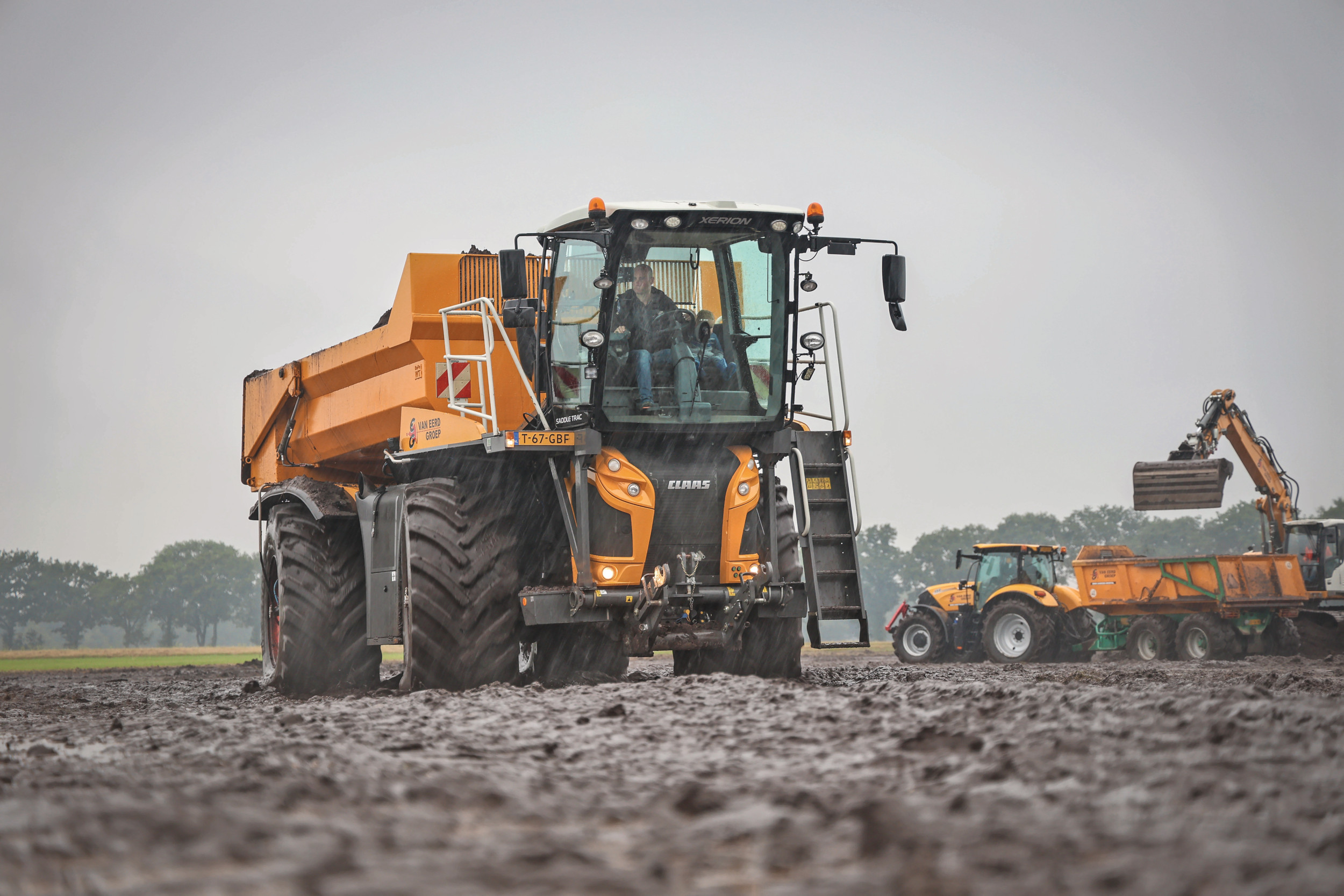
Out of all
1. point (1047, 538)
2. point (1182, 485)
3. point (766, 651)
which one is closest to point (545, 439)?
point (766, 651)

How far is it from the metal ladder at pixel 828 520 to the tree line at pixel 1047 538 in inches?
2487

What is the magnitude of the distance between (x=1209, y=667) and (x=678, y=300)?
30.4 ft

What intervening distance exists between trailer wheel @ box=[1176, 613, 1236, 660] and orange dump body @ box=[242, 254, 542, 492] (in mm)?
12266

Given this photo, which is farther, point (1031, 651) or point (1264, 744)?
point (1031, 651)

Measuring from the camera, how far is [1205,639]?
1752 centimetres

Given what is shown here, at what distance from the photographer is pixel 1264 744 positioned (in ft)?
13.3

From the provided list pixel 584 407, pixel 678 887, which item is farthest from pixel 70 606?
pixel 678 887

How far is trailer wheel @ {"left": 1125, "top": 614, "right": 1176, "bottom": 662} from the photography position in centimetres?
1791

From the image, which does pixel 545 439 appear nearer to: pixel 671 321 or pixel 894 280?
pixel 671 321

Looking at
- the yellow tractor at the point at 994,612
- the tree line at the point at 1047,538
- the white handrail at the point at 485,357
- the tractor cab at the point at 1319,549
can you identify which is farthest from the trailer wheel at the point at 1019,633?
the tree line at the point at 1047,538

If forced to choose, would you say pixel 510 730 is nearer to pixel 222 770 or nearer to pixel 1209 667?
pixel 222 770

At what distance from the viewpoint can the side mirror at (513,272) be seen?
787cm

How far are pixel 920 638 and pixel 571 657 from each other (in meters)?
12.8

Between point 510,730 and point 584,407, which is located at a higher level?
point 584,407
